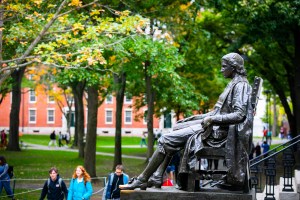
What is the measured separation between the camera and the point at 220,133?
30.3 feet

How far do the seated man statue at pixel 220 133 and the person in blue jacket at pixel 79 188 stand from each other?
8.11ft

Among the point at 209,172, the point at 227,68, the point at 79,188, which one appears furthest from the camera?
the point at 79,188

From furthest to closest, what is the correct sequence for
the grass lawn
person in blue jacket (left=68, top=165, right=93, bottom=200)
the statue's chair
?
1. the grass lawn
2. person in blue jacket (left=68, top=165, right=93, bottom=200)
3. the statue's chair

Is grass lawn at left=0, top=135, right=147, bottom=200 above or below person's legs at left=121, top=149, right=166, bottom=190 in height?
below

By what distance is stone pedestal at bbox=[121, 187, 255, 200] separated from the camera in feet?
29.7

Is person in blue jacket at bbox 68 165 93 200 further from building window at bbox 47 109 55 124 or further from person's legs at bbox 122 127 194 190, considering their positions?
building window at bbox 47 109 55 124

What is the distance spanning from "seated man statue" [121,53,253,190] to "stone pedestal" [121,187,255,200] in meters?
0.16

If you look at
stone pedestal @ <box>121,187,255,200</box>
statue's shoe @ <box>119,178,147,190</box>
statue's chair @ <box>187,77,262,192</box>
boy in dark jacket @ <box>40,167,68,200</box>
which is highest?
statue's chair @ <box>187,77,262,192</box>

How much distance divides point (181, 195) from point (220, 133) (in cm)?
112

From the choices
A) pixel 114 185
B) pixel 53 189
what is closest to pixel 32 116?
pixel 53 189

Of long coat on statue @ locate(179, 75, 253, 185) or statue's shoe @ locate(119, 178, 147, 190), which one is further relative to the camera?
statue's shoe @ locate(119, 178, 147, 190)

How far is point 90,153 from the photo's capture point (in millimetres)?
24469

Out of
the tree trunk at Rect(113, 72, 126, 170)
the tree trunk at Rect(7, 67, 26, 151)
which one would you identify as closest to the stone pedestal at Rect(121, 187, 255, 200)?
the tree trunk at Rect(113, 72, 126, 170)

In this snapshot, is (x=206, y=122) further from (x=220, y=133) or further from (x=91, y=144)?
→ (x=91, y=144)
